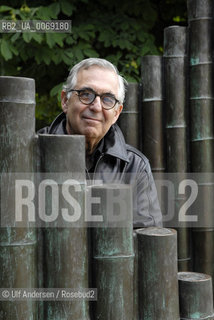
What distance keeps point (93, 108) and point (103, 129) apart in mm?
105

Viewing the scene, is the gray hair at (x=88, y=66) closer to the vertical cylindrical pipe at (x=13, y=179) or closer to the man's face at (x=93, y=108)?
the man's face at (x=93, y=108)

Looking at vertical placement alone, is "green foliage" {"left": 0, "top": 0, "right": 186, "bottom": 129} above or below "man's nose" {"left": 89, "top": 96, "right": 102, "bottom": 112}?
above

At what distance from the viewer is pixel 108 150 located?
74.0 inches

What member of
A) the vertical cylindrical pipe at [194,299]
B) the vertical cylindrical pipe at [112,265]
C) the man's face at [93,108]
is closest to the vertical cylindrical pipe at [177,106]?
the man's face at [93,108]

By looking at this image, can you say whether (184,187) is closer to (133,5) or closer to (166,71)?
(166,71)

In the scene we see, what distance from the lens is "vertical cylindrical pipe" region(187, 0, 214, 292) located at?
248cm

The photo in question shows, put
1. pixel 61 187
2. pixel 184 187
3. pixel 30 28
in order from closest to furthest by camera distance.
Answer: pixel 61 187 → pixel 184 187 → pixel 30 28

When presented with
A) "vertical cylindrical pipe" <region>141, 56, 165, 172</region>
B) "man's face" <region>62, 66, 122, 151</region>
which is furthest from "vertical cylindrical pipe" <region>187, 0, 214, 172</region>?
"man's face" <region>62, 66, 122, 151</region>

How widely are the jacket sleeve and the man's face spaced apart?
0.83 feet

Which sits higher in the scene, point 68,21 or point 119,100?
point 68,21

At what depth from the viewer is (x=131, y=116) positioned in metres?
2.51

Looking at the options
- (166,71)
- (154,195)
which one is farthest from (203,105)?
(154,195)

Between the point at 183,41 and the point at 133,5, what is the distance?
0.72 metres
